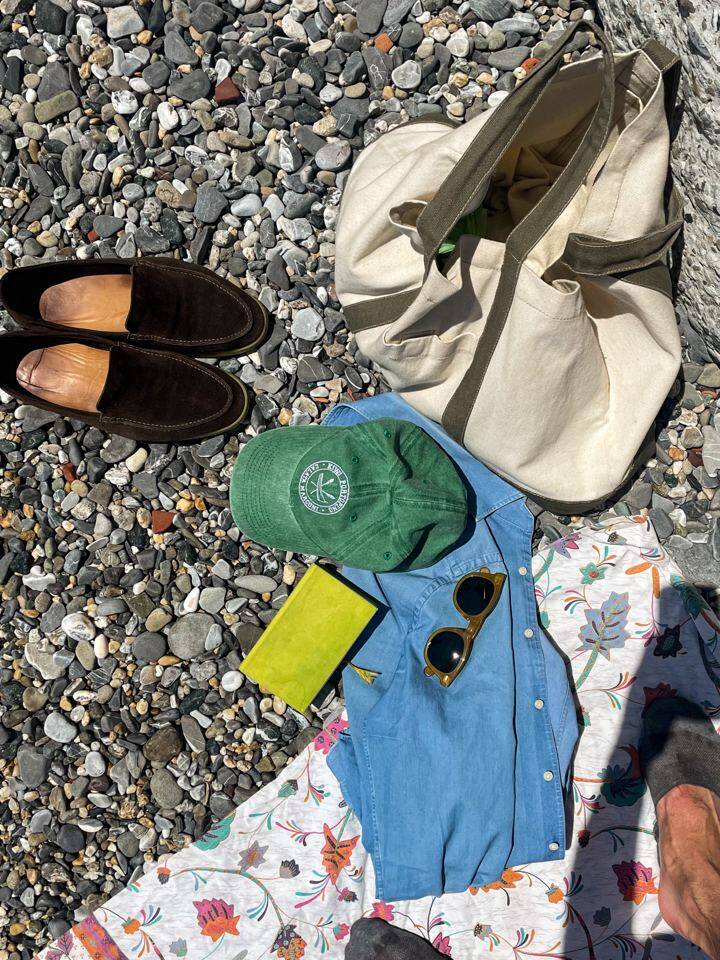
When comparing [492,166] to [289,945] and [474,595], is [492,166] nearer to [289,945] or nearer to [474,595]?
[474,595]

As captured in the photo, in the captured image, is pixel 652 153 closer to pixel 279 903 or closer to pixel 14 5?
pixel 14 5

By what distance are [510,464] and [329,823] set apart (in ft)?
2.73

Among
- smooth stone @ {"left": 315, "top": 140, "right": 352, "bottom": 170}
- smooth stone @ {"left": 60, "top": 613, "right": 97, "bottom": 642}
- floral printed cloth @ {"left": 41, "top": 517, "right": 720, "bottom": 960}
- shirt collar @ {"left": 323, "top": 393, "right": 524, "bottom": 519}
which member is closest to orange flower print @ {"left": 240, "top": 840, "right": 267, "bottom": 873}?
floral printed cloth @ {"left": 41, "top": 517, "right": 720, "bottom": 960}

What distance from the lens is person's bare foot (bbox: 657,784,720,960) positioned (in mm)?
1299

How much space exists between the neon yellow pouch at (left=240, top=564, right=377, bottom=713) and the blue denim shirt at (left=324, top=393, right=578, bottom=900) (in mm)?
61

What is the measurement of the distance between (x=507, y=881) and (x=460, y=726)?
0.36m

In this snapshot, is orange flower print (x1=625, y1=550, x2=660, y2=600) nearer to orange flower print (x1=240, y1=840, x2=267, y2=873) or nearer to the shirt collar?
the shirt collar

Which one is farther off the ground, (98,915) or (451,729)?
(451,729)

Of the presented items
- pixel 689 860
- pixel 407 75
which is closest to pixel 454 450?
pixel 407 75

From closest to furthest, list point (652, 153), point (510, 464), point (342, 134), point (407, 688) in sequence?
1. point (652, 153)
2. point (510, 464)
3. point (407, 688)
4. point (342, 134)

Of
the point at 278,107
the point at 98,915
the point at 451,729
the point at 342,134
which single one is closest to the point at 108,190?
the point at 278,107

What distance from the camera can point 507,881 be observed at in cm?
140

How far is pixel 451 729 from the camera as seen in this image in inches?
52.9

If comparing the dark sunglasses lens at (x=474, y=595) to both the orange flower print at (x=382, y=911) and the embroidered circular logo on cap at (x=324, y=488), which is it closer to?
the embroidered circular logo on cap at (x=324, y=488)
